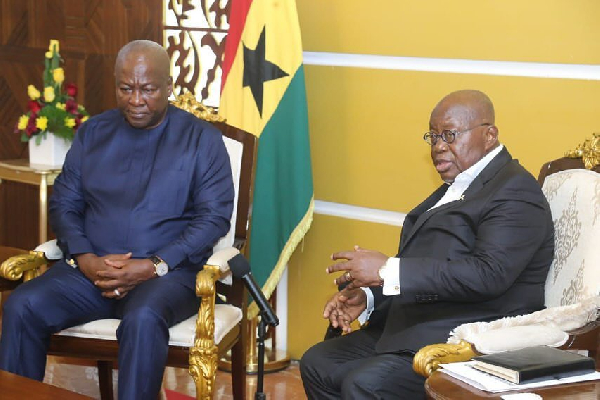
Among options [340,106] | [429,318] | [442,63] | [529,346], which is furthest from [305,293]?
[529,346]

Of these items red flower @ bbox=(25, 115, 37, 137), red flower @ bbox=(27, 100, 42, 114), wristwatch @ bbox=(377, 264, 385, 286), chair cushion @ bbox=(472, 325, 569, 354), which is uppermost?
red flower @ bbox=(27, 100, 42, 114)

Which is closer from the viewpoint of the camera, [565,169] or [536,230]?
[536,230]

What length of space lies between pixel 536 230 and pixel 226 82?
2134 millimetres

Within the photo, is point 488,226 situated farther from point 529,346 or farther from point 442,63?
point 442,63

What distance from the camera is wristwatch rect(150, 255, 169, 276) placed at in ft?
12.5

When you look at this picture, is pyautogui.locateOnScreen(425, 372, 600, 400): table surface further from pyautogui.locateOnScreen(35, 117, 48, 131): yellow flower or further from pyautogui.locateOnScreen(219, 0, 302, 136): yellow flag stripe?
pyautogui.locateOnScreen(35, 117, 48, 131): yellow flower

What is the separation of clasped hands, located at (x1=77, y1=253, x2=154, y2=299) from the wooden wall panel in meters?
2.16

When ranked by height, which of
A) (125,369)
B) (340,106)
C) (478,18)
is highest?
(478,18)

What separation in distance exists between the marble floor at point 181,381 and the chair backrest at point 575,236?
1711 millimetres

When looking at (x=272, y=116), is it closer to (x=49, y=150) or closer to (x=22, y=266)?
(x=22, y=266)

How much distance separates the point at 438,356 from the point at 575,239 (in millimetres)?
754

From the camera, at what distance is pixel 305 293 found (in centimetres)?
512

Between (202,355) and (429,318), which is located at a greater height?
(429,318)

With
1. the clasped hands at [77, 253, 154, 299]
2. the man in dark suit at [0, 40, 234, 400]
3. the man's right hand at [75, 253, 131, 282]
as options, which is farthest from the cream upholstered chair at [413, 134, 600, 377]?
the man's right hand at [75, 253, 131, 282]
